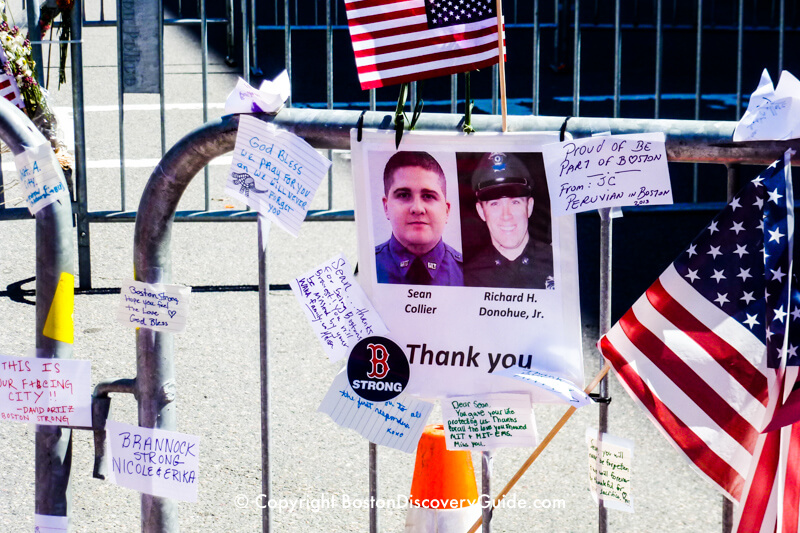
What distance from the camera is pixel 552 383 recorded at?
233 centimetres

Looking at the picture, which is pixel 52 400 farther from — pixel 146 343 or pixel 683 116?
pixel 683 116

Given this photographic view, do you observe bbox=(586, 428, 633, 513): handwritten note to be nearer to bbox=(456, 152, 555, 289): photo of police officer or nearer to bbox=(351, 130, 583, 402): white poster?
bbox=(351, 130, 583, 402): white poster

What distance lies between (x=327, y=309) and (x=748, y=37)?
13728mm

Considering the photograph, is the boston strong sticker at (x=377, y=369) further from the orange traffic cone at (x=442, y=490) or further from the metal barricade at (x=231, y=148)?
the orange traffic cone at (x=442, y=490)

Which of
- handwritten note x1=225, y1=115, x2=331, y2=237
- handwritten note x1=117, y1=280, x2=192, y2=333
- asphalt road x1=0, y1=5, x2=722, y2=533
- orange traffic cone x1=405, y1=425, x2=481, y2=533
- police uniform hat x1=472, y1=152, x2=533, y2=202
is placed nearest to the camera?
police uniform hat x1=472, y1=152, x2=533, y2=202

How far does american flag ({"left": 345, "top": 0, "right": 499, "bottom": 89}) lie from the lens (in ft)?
7.42

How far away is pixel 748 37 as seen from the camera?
14812mm

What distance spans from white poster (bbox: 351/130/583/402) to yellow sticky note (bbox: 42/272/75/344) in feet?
2.37

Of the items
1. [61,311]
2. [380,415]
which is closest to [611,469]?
[380,415]

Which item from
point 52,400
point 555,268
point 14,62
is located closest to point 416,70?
point 555,268

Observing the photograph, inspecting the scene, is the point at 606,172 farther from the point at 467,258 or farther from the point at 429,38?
the point at 429,38

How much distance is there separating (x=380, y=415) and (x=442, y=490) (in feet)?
2.25

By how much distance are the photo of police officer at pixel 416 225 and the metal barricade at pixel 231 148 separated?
0.31 feet

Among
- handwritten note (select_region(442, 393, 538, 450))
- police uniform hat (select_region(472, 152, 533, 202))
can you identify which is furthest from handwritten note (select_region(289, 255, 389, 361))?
police uniform hat (select_region(472, 152, 533, 202))
